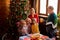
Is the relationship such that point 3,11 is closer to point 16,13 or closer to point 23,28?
point 16,13

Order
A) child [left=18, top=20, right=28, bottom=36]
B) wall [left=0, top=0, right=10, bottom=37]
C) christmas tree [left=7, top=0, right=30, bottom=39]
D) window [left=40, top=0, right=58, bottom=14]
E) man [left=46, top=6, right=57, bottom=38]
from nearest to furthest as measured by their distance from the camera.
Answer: child [left=18, top=20, right=28, bottom=36], man [left=46, top=6, right=57, bottom=38], christmas tree [left=7, top=0, right=30, bottom=39], wall [left=0, top=0, right=10, bottom=37], window [left=40, top=0, right=58, bottom=14]

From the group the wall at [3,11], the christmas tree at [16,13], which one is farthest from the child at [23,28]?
the wall at [3,11]

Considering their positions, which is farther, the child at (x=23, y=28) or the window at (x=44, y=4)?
the window at (x=44, y=4)

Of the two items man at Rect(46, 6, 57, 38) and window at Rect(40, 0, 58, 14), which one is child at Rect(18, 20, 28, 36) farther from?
window at Rect(40, 0, 58, 14)

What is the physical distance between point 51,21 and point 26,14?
2.65 ft

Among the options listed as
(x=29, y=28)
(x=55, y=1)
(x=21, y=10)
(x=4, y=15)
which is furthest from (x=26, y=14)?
(x=55, y=1)

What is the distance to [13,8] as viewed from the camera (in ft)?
16.1

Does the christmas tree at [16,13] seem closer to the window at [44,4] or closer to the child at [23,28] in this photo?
the child at [23,28]

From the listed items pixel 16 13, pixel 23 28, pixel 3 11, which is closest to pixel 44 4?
pixel 3 11

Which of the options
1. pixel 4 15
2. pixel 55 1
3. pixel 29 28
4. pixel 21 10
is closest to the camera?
pixel 29 28

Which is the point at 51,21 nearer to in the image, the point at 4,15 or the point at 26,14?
the point at 26,14

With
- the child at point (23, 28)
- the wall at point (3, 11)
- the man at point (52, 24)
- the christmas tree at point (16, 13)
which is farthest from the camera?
the wall at point (3, 11)

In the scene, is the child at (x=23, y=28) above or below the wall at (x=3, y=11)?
below

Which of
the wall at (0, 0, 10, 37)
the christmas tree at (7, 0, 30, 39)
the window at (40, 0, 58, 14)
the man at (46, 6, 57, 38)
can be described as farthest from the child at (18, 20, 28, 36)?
the window at (40, 0, 58, 14)
